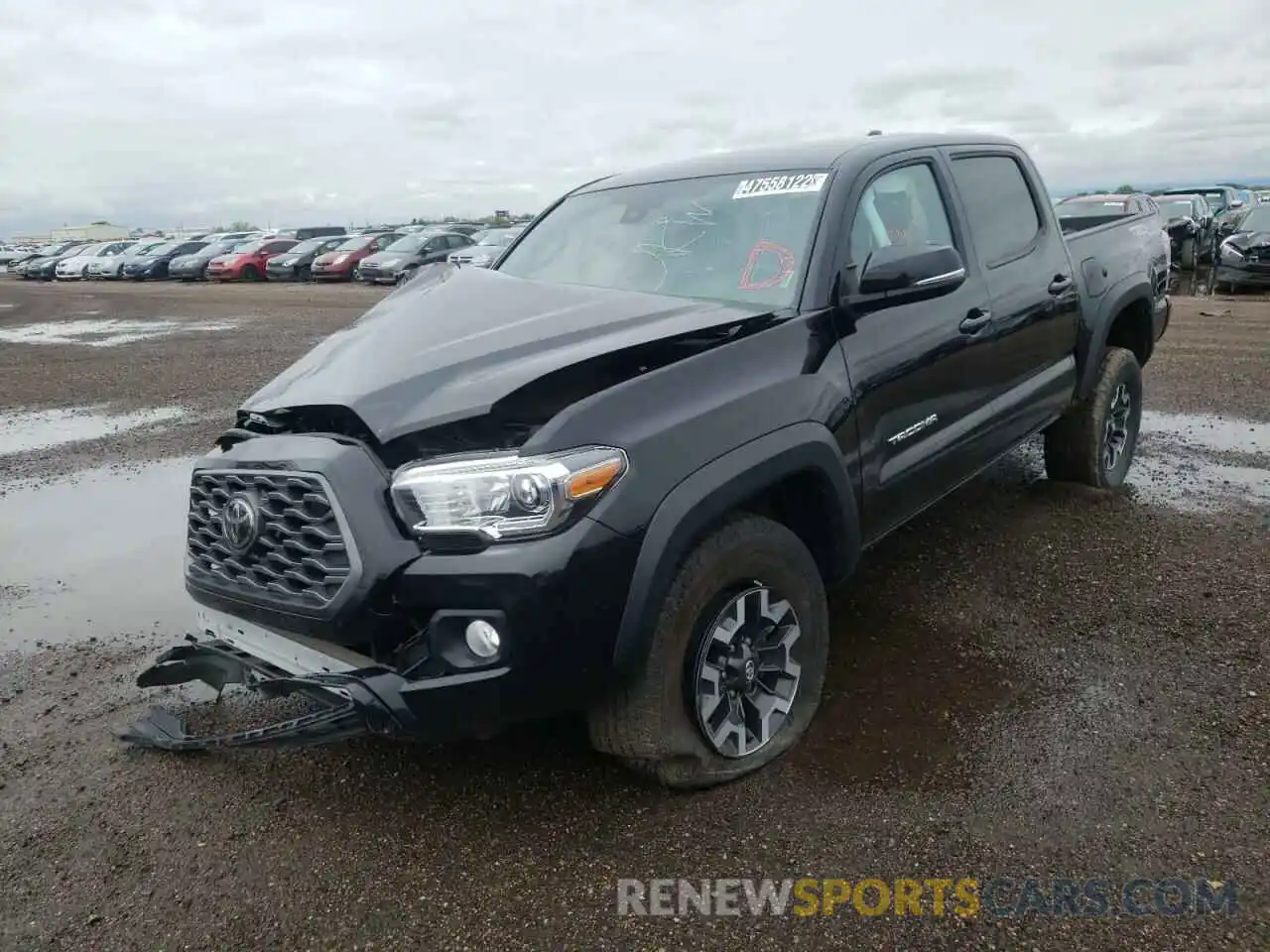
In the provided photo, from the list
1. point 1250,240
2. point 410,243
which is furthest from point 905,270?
point 410,243

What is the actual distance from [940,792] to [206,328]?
1659 centimetres

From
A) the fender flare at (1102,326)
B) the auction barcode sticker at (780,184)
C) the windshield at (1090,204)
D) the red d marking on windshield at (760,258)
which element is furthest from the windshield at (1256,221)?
the red d marking on windshield at (760,258)

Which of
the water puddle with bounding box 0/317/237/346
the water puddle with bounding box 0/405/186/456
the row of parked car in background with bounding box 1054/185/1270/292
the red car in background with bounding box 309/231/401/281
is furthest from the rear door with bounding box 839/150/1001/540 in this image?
the red car in background with bounding box 309/231/401/281

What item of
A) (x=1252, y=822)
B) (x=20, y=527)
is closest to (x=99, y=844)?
(x=1252, y=822)

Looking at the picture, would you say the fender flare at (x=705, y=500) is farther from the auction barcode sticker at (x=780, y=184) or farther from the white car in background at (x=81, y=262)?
the white car in background at (x=81, y=262)

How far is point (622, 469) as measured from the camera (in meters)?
2.52

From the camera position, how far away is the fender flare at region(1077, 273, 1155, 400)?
5.03 m

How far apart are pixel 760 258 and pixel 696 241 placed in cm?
33

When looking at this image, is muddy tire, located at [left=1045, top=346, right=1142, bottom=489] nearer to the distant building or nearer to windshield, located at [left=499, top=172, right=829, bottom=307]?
windshield, located at [left=499, top=172, right=829, bottom=307]

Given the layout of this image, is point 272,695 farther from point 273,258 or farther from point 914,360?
point 273,258

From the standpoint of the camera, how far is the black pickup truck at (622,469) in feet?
8.07

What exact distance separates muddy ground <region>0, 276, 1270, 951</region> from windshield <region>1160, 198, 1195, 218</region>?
56.2 feet

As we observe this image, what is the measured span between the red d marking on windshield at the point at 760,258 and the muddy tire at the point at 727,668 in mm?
912

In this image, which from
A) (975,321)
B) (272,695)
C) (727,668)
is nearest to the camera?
(272,695)
